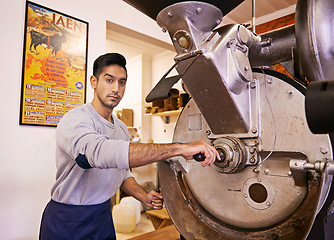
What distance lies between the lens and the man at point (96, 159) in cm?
87

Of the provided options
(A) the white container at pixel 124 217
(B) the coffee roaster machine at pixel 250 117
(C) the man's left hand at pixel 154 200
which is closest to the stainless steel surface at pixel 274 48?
(B) the coffee roaster machine at pixel 250 117

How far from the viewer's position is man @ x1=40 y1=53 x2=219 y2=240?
871 millimetres

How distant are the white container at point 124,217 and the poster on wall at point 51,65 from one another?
5.55 ft

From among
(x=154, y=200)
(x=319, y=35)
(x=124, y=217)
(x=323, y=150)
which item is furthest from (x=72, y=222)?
(x=124, y=217)

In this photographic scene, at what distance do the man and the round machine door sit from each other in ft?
0.45

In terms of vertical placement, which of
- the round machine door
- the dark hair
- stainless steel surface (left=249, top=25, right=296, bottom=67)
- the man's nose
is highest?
the dark hair

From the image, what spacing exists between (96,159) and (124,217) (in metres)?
2.68

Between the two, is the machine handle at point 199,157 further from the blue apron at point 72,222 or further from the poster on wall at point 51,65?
the poster on wall at point 51,65

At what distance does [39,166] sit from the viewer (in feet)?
6.40

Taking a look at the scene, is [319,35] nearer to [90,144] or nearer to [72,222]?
[90,144]

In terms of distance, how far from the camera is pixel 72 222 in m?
1.24

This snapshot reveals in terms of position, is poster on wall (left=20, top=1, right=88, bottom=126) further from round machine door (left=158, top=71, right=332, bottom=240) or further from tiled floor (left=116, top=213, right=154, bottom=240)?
tiled floor (left=116, top=213, right=154, bottom=240)

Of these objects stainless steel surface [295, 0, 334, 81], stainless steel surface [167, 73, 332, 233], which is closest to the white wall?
stainless steel surface [167, 73, 332, 233]

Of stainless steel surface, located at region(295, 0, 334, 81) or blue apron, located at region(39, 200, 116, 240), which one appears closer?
stainless steel surface, located at region(295, 0, 334, 81)
